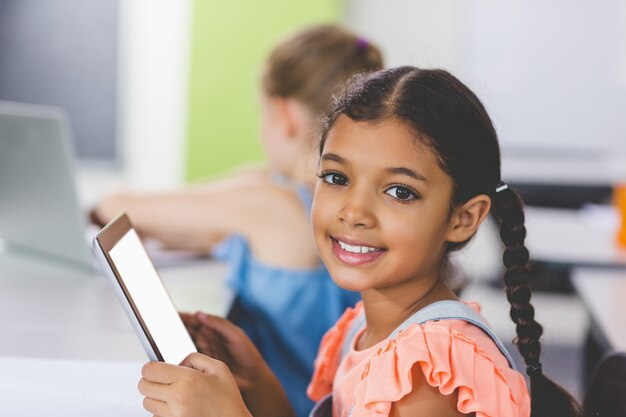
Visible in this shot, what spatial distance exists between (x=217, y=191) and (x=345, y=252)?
876 millimetres

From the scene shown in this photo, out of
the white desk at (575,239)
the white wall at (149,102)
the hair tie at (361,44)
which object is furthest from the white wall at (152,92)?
the hair tie at (361,44)

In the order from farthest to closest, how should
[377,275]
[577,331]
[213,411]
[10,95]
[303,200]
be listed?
1. [10,95]
2. [577,331]
3. [303,200]
4. [377,275]
5. [213,411]

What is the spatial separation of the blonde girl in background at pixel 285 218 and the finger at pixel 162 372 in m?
0.74

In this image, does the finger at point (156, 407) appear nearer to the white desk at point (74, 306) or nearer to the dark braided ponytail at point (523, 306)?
the white desk at point (74, 306)

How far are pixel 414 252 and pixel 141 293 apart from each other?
0.32 meters

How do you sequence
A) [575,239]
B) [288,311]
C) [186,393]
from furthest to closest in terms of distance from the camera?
[575,239], [288,311], [186,393]

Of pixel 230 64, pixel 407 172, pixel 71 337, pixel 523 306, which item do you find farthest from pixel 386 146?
pixel 230 64

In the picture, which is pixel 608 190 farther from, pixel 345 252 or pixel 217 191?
pixel 345 252

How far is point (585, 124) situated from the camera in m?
5.36

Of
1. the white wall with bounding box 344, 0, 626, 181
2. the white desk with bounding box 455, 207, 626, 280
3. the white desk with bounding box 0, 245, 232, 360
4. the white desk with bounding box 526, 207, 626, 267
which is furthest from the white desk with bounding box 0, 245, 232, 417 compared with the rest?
the white wall with bounding box 344, 0, 626, 181

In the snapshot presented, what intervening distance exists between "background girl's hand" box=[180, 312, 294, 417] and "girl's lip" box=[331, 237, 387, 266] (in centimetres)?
27

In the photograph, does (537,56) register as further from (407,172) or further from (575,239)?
(407,172)

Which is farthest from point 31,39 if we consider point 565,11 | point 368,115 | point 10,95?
point 368,115

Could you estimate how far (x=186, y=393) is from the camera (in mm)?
908
